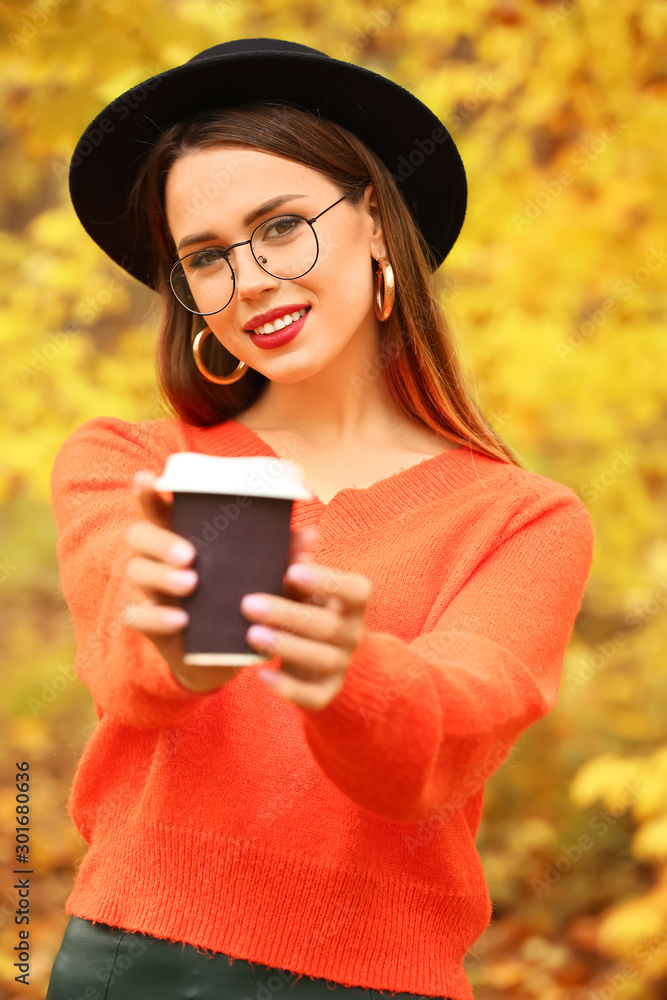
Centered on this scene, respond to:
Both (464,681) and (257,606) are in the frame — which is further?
(464,681)

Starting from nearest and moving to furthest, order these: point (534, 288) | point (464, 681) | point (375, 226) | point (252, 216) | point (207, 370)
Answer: point (464, 681) → point (252, 216) → point (375, 226) → point (207, 370) → point (534, 288)

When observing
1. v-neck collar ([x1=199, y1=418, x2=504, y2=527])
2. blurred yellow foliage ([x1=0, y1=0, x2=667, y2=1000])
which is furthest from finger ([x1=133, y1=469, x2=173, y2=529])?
blurred yellow foliage ([x1=0, y1=0, x2=667, y2=1000])

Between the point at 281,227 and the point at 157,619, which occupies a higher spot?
the point at 281,227

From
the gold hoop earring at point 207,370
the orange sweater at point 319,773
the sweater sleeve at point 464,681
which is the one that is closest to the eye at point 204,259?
the gold hoop earring at point 207,370

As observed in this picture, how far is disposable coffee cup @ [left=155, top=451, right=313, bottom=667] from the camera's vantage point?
38.5 inches

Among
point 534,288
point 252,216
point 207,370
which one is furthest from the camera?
point 534,288

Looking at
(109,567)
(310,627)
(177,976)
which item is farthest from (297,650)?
(177,976)

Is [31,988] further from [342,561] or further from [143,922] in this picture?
[342,561]

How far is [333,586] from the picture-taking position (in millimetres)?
948

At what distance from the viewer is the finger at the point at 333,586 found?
37.1 inches

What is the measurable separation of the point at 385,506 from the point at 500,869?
3060mm

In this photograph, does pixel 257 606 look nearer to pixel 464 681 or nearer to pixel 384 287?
pixel 464 681

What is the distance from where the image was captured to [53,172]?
4.22m

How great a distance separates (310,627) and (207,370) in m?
1.23
